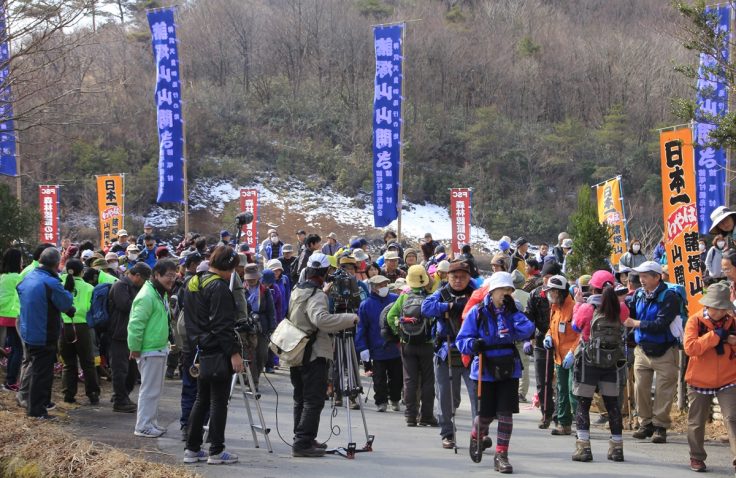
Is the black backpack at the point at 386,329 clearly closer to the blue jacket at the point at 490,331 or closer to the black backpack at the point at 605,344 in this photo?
the blue jacket at the point at 490,331

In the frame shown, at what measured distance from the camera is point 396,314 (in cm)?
1043

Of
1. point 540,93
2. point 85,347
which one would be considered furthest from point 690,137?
point 540,93

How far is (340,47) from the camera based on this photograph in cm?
5372

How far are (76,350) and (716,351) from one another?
311 inches

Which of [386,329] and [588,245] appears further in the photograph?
[588,245]

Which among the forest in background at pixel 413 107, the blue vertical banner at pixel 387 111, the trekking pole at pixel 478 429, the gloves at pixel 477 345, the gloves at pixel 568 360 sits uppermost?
the forest in background at pixel 413 107

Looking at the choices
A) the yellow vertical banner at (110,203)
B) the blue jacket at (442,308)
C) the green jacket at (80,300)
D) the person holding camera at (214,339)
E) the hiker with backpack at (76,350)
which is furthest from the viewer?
the yellow vertical banner at (110,203)

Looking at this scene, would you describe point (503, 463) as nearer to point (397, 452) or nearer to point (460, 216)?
point (397, 452)

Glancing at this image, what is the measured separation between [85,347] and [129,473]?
4.15 metres

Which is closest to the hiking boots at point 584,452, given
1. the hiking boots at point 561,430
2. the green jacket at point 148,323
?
the hiking boots at point 561,430

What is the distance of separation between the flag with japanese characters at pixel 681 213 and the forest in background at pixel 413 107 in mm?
22693

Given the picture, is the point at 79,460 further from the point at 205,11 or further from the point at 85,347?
the point at 205,11

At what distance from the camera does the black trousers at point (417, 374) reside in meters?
10.2

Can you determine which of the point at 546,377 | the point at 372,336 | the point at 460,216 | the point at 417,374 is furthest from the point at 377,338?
the point at 460,216
